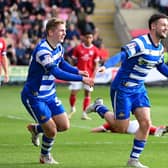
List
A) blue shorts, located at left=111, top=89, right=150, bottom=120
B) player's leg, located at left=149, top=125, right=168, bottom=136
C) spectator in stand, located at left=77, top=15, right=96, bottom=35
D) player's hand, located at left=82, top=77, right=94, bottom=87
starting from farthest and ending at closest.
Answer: spectator in stand, located at left=77, top=15, right=96, bottom=35
player's leg, located at left=149, top=125, right=168, bottom=136
blue shorts, located at left=111, top=89, right=150, bottom=120
player's hand, located at left=82, top=77, right=94, bottom=87

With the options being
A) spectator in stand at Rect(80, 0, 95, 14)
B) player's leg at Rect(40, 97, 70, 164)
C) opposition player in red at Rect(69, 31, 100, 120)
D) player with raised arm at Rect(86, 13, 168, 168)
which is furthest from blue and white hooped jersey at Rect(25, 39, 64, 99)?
spectator in stand at Rect(80, 0, 95, 14)

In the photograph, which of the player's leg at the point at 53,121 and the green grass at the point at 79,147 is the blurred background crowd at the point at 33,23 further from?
the player's leg at the point at 53,121

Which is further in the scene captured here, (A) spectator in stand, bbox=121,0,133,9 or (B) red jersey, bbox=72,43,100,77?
(A) spectator in stand, bbox=121,0,133,9

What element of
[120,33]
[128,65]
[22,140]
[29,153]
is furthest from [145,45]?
[120,33]

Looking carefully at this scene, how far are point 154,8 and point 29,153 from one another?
28.2 metres

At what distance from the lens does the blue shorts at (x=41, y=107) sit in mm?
12133

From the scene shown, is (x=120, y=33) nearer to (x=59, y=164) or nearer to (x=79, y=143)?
(x=79, y=143)

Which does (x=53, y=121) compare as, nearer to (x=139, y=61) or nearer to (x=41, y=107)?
(x=41, y=107)

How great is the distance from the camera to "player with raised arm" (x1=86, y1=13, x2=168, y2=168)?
12.1 m

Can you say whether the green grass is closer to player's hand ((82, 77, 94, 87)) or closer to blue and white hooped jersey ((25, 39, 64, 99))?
blue and white hooped jersey ((25, 39, 64, 99))

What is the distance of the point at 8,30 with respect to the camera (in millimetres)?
36250

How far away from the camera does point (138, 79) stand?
12.3 meters

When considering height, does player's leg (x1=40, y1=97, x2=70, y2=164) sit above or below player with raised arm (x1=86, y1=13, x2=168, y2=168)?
below

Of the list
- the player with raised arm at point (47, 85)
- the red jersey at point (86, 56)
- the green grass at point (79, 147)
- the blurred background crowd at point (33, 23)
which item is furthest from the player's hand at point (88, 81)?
the blurred background crowd at point (33, 23)
